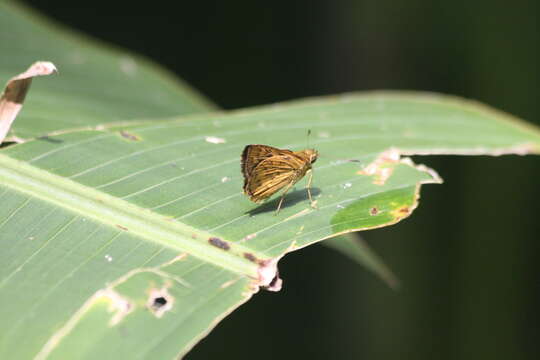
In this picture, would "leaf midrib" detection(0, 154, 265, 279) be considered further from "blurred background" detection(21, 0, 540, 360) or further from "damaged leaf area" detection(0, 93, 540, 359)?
"blurred background" detection(21, 0, 540, 360)

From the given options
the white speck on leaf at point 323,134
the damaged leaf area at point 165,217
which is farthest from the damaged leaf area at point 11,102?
the white speck on leaf at point 323,134

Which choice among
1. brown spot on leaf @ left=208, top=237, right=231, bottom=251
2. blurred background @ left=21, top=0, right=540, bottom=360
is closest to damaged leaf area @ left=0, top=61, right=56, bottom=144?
brown spot on leaf @ left=208, top=237, right=231, bottom=251

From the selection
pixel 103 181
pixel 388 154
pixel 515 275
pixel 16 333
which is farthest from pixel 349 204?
pixel 515 275

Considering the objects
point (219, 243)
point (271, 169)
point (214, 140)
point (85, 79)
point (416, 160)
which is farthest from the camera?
point (416, 160)

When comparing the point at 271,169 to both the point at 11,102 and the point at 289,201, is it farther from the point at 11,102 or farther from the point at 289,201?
the point at 11,102

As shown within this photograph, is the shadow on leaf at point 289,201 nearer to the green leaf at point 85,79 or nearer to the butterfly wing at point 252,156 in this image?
the butterfly wing at point 252,156

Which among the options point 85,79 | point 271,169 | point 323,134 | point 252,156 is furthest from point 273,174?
point 85,79
